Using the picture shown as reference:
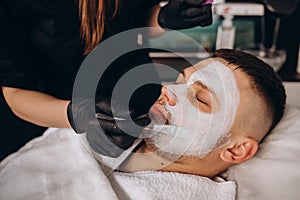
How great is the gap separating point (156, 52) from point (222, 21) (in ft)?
1.08

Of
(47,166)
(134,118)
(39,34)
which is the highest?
(39,34)

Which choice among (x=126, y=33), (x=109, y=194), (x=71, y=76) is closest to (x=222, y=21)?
(x=126, y=33)

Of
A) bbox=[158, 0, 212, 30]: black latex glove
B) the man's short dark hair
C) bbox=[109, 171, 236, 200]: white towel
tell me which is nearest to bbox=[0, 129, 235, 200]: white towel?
bbox=[109, 171, 236, 200]: white towel

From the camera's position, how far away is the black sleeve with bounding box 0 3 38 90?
1310 millimetres

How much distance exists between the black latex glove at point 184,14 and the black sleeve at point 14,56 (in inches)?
16.8

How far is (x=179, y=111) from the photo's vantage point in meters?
1.18

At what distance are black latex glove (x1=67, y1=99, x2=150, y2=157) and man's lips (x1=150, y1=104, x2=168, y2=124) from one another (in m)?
0.03

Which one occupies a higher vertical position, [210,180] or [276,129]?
[276,129]

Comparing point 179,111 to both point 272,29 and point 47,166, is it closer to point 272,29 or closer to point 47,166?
point 47,166

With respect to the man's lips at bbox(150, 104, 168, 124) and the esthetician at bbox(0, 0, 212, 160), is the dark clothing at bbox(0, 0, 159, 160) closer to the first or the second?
the esthetician at bbox(0, 0, 212, 160)

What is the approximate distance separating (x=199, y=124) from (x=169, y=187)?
18 centimetres

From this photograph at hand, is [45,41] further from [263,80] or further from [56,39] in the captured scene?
[263,80]

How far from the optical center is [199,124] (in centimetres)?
118

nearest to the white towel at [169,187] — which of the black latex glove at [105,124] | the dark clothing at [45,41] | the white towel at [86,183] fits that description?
the white towel at [86,183]
